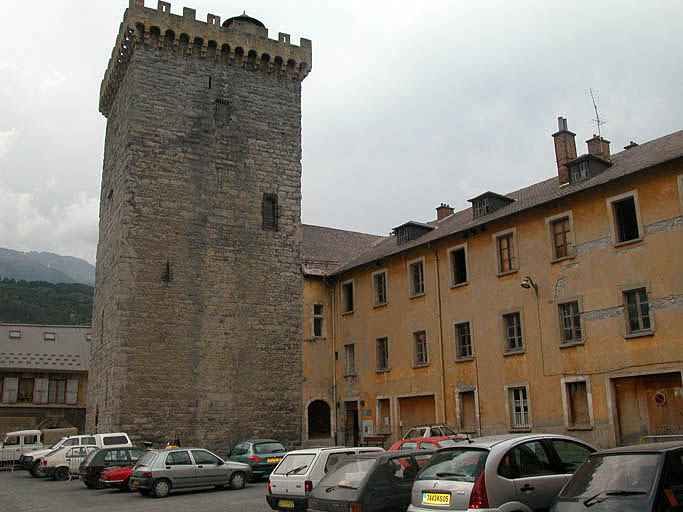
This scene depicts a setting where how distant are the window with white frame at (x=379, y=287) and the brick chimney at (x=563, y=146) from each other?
8309mm

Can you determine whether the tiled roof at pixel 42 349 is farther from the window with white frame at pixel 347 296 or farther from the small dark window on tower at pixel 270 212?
the window with white frame at pixel 347 296

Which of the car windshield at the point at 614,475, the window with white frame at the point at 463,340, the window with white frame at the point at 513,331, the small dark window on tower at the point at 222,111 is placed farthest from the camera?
the small dark window on tower at the point at 222,111

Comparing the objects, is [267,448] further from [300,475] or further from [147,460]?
[300,475]

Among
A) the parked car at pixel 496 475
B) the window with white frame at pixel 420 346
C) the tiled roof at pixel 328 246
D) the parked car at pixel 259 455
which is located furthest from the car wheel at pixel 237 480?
the tiled roof at pixel 328 246

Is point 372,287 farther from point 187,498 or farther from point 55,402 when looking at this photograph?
point 55,402

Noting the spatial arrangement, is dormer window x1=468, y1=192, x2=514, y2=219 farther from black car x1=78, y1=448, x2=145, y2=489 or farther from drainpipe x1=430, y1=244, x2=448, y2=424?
black car x1=78, y1=448, x2=145, y2=489

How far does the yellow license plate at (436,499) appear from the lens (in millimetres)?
8086

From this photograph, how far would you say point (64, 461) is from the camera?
23.2 metres

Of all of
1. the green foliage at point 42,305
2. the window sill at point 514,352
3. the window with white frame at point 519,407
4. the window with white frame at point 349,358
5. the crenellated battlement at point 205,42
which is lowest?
the window with white frame at point 519,407

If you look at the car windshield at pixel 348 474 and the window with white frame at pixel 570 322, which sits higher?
the window with white frame at pixel 570 322

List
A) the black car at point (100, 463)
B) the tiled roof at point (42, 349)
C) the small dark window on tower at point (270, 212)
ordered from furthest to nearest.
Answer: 1. the tiled roof at point (42, 349)
2. the small dark window on tower at point (270, 212)
3. the black car at point (100, 463)

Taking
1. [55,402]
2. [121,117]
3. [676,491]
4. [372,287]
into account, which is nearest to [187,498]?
[676,491]

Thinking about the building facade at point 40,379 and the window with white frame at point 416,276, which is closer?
the window with white frame at point 416,276

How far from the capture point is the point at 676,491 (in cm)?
635
